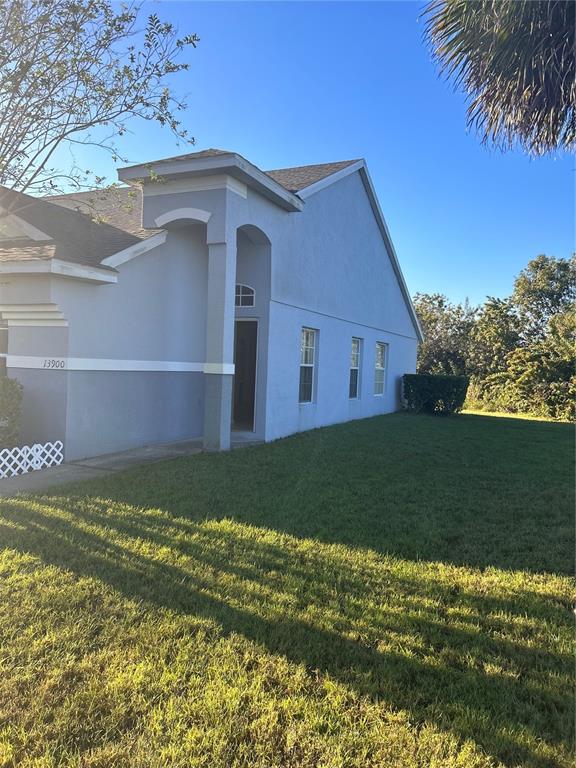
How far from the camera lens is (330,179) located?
13562 millimetres

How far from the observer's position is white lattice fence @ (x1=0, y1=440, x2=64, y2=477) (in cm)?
775

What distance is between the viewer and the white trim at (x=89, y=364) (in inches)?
334

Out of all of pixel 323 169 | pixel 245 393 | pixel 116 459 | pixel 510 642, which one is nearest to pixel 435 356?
pixel 323 169

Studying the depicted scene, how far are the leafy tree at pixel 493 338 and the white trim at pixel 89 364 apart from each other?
22.0 metres

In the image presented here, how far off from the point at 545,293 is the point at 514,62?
91.1 ft

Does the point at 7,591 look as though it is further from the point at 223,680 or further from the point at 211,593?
the point at 223,680

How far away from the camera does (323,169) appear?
1438 centimetres

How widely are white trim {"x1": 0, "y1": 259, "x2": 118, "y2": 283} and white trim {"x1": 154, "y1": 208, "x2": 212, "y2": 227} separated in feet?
6.26

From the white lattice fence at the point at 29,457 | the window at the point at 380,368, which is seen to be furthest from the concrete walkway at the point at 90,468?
the window at the point at 380,368

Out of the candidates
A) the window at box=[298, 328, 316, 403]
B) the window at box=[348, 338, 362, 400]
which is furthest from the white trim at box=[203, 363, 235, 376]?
the window at box=[348, 338, 362, 400]

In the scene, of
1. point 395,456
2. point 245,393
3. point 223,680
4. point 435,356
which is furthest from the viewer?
point 435,356

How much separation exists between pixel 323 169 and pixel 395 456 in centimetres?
854

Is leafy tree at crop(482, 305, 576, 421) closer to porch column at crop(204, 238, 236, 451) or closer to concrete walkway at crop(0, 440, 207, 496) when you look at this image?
porch column at crop(204, 238, 236, 451)

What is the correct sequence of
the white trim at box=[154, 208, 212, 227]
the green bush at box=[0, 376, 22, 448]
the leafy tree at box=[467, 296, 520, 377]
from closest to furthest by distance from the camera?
1. the green bush at box=[0, 376, 22, 448]
2. the white trim at box=[154, 208, 212, 227]
3. the leafy tree at box=[467, 296, 520, 377]
